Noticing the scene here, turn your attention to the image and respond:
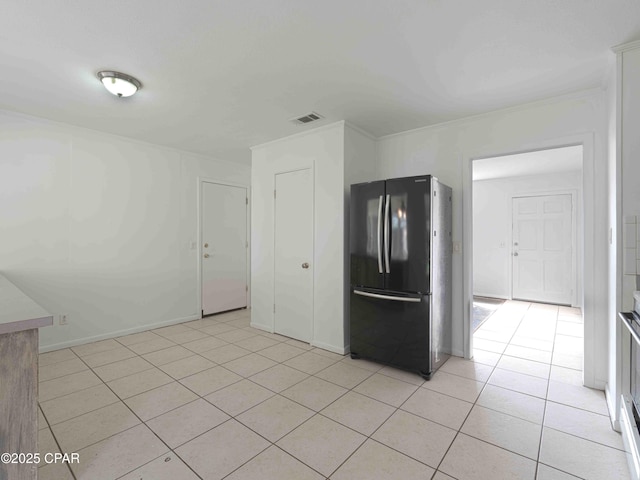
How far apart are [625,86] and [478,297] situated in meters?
5.04

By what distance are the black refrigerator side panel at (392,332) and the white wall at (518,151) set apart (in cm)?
74

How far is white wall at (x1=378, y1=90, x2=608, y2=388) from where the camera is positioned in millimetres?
2475

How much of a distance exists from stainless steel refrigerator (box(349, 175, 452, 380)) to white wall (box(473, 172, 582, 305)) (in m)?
3.80

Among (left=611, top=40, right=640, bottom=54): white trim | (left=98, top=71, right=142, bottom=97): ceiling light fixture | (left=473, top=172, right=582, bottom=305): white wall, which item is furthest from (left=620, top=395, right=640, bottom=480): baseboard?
(left=473, top=172, right=582, bottom=305): white wall

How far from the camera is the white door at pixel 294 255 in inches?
140

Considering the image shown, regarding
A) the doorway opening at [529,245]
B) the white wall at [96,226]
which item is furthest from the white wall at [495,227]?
the white wall at [96,226]

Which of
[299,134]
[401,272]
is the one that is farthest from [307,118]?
[401,272]

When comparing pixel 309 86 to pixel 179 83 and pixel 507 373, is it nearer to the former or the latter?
pixel 179 83

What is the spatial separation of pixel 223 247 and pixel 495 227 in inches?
212

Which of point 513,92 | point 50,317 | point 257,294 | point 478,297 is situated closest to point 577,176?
point 478,297

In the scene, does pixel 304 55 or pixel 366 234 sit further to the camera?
pixel 366 234

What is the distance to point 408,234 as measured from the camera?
2.73 meters

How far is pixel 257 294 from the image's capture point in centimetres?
413

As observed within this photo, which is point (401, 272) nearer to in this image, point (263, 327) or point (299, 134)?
point (299, 134)
